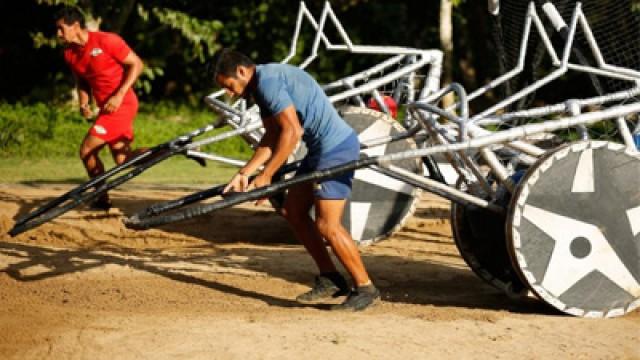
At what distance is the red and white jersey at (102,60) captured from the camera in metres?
9.66

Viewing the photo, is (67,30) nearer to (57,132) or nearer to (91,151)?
(91,151)

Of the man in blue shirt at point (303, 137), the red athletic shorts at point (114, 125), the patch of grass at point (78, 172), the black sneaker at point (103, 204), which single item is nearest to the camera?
the man in blue shirt at point (303, 137)

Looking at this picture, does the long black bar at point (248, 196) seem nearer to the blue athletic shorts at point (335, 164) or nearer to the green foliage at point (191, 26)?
the blue athletic shorts at point (335, 164)

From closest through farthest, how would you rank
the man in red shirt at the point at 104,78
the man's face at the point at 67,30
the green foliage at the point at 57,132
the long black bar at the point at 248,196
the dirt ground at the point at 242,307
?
the dirt ground at the point at 242,307 < the long black bar at the point at 248,196 < the man's face at the point at 67,30 < the man in red shirt at the point at 104,78 < the green foliage at the point at 57,132

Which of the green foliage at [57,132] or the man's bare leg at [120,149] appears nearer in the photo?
the man's bare leg at [120,149]

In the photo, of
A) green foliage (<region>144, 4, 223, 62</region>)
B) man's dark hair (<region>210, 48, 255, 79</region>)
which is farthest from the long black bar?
green foliage (<region>144, 4, 223, 62</region>)

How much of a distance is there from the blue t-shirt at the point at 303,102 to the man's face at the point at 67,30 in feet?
11.7

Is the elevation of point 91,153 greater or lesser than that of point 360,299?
greater

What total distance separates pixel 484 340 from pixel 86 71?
5052 millimetres

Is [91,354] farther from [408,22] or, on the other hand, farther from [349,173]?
[408,22]

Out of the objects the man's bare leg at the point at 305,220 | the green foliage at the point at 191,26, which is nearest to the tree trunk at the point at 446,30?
the green foliage at the point at 191,26

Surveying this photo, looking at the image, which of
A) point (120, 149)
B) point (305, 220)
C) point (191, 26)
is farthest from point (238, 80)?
point (191, 26)

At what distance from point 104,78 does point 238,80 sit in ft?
12.3

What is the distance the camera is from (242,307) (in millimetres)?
6539
